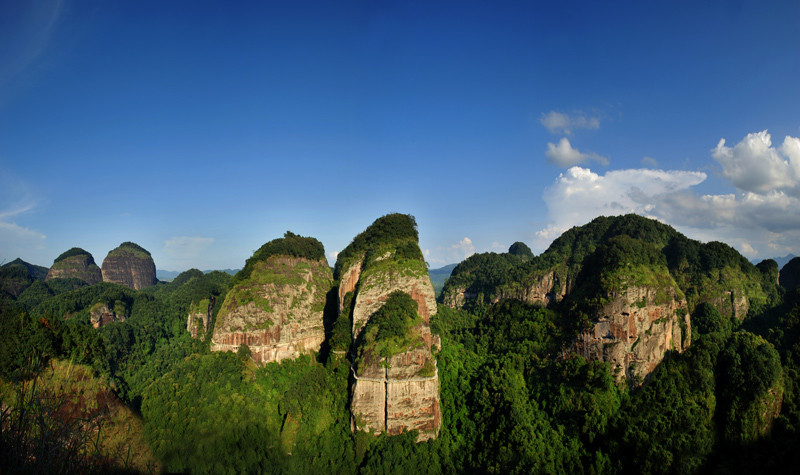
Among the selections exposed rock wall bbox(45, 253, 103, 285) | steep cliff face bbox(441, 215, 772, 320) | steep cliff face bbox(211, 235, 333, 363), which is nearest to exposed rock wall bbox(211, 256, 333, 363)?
steep cliff face bbox(211, 235, 333, 363)

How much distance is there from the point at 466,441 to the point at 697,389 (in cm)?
2138

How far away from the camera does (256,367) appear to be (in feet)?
126

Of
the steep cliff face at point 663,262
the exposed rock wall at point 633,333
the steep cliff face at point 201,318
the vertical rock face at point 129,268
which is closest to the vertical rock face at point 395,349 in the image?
the exposed rock wall at point 633,333

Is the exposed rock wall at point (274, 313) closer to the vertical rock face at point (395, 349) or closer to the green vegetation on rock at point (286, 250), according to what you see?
the green vegetation on rock at point (286, 250)

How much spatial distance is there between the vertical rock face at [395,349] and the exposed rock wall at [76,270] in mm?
110056

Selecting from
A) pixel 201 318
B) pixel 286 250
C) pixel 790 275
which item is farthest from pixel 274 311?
pixel 790 275

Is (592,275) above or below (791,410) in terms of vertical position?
above

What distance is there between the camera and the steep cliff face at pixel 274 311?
38.9m

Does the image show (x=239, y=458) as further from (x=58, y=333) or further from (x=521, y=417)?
(x=521, y=417)

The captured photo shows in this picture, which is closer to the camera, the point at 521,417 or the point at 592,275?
the point at 521,417

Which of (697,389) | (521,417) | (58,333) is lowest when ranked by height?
(521,417)

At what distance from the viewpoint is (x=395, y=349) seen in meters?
33.8

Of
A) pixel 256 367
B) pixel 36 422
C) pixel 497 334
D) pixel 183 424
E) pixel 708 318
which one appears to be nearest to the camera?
pixel 36 422

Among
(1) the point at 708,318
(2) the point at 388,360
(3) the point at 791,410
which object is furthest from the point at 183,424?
(1) the point at 708,318
